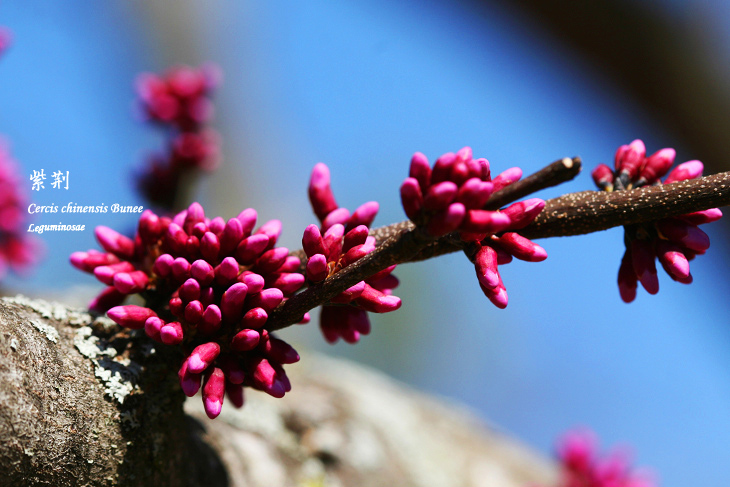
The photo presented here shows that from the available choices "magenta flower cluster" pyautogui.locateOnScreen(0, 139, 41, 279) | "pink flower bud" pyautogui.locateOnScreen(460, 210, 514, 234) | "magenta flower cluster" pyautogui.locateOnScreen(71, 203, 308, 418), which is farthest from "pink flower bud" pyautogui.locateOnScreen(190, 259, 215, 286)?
"magenta flower cluster" pyautogui.locateOnScreen(0, 139, 41, 279)

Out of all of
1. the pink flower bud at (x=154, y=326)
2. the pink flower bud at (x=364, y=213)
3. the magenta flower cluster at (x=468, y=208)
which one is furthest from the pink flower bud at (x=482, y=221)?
the pink flower bud at (x=154, y=326)

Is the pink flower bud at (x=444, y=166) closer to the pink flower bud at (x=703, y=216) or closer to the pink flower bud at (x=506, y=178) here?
the pink flower bud at (x=506, y=178)

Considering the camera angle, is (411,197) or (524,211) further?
(524,211)

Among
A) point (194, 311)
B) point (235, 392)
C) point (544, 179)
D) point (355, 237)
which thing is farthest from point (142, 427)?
point (544, 179)

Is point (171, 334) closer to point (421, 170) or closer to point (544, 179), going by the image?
point (421, 170)

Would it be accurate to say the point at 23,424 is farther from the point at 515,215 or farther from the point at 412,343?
the point at 412,343

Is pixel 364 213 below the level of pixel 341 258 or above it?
above
